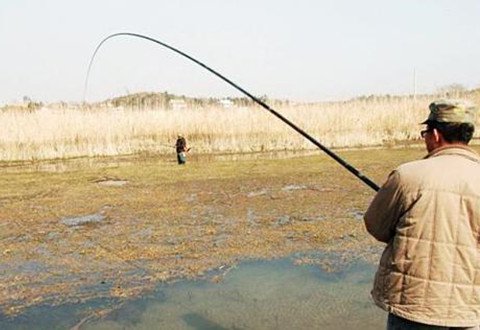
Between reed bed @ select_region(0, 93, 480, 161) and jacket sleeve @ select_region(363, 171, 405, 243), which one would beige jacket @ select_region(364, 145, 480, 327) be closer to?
jacket sleeve @ select_region(363, 171, 405, 243)

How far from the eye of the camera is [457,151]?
219cm

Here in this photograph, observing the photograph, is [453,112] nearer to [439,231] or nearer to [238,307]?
[439,231]

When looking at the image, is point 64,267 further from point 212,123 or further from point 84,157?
point 212,123

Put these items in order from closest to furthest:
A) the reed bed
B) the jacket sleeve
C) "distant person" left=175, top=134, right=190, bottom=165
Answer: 1. the jacket sleeve
2. "distant person" left=175, top=134, right=190, bottom=165
3. the reed bed

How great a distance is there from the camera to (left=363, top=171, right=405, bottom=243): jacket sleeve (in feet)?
7.21

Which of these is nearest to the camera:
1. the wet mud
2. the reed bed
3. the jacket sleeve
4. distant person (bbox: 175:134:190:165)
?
the jacket sleeve

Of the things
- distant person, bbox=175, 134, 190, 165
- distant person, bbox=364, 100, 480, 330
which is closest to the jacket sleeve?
distant person, bbox=364, 100, 480, 330

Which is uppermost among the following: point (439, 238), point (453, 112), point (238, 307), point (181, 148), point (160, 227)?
point (453, 112)

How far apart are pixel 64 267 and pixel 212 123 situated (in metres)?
17.9

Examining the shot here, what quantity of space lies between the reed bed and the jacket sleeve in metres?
20.0

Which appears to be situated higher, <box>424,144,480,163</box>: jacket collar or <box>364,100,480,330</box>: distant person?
<box>424,144,480,163</box>: jacket collar

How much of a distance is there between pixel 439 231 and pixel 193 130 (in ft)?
73.2

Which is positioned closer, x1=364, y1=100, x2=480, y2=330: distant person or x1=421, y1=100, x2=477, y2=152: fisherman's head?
x1=364, y1=100, x2=480, y2=330: distant person

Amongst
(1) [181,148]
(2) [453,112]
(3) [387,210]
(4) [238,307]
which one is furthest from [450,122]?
(1) [181,148]
